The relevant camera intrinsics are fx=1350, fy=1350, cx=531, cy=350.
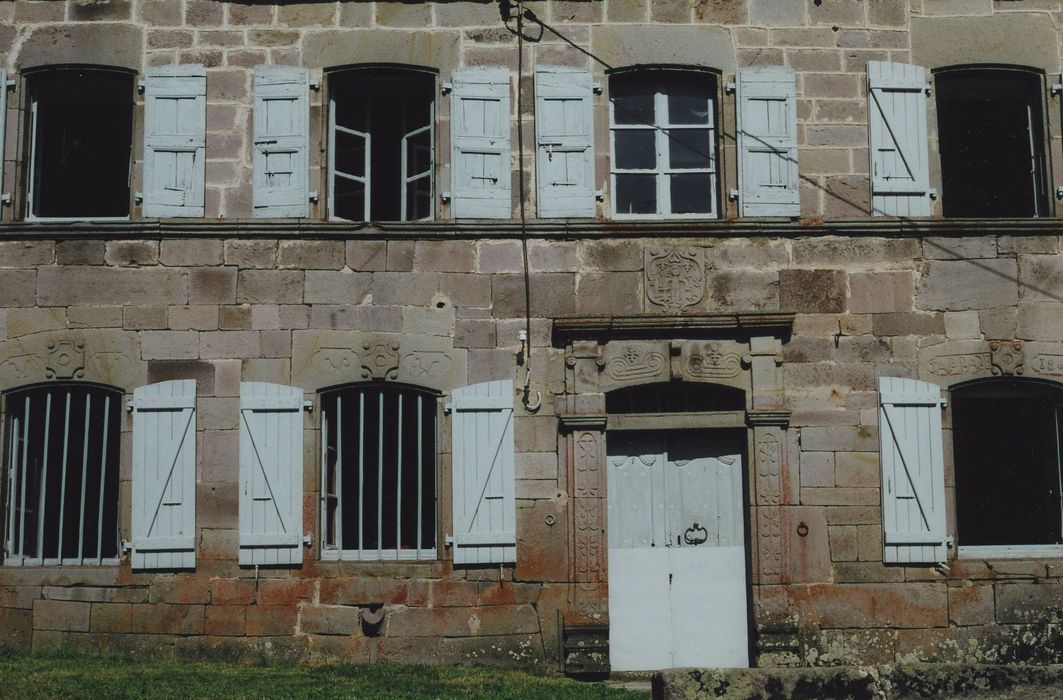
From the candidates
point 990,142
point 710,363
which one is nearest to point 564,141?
point 710,363

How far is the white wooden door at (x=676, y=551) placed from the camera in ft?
34.0

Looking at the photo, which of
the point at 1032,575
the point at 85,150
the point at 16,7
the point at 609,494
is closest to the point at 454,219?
the point at 609,494

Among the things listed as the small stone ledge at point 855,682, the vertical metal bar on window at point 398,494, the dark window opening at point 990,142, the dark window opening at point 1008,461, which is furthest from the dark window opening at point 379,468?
the small stone ledge at point 855,682

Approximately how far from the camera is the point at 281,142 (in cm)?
1071

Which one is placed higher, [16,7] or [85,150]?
[16,7]

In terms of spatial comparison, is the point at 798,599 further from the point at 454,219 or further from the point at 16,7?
the point at 16,7

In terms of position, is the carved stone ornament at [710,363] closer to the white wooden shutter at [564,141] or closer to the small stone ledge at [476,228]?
the small stone ledge at [476,228]

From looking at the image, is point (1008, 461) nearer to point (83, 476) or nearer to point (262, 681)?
point (262, 681)

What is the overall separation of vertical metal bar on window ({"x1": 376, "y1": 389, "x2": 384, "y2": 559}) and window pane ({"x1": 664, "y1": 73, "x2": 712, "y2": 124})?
10.8 feet

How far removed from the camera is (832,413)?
10.5 meters

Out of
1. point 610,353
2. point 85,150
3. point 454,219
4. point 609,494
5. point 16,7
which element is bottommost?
point 609,494

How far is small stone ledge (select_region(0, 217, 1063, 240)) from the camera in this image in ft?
34.7

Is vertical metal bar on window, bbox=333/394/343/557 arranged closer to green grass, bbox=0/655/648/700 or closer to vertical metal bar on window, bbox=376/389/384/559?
vertical metal bar on window, bbox=376/389/384/559

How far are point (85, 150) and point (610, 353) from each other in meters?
4.63
